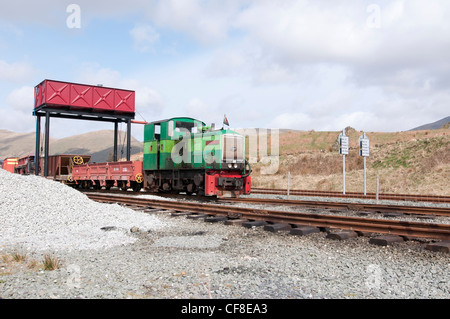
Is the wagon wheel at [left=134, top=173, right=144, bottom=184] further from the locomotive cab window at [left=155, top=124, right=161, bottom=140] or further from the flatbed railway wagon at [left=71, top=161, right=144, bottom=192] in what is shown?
the locomotive cab window at [left=155, top=124, right=161, bottom=140]

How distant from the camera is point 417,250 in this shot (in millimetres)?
5836

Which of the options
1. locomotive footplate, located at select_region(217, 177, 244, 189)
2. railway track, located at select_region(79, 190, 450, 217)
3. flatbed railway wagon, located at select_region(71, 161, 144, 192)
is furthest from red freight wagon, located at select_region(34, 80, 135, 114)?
railway track, located at select_region(79, 190, 450, 217)

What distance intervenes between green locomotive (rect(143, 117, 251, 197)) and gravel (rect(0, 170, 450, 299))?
603cm

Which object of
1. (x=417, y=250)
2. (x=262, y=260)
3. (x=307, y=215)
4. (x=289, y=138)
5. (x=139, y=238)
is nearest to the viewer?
(x=262, y=260)

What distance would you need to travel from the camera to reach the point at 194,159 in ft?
49.9

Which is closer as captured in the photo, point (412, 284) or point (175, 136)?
point (412, 284)

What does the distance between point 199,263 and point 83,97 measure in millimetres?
25946

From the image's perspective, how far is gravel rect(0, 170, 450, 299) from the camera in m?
4.02

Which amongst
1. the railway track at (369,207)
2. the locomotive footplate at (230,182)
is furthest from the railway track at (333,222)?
the railway track at (369,207)

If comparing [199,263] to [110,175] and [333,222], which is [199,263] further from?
[110,175]
